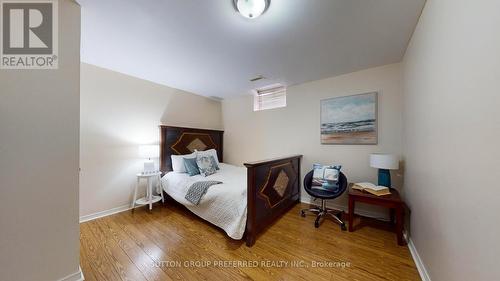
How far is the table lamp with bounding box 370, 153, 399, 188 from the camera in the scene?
7.07ft

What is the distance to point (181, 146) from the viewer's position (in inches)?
139

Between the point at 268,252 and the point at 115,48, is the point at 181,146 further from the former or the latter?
the point at 268,252

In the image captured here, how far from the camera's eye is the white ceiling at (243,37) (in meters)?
1.46

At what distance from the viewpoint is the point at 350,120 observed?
2.73 m

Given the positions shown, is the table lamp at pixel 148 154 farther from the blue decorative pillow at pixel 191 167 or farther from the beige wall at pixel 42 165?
the beige wall at pixel 42 165

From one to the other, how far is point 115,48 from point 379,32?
9.75 feet

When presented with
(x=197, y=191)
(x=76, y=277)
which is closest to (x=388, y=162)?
(x=197, y=191)

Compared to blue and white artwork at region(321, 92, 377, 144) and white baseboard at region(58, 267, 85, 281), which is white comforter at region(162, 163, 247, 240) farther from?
blue and white artwork at region(321, 92, 377, 144)

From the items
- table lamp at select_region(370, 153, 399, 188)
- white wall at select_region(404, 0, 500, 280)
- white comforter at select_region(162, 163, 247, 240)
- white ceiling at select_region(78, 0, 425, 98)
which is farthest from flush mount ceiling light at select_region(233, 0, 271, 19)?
table lamp at select_region(370, 153, 399, 188)

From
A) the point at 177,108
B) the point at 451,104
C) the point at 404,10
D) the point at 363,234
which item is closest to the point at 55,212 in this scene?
the point at 177,108

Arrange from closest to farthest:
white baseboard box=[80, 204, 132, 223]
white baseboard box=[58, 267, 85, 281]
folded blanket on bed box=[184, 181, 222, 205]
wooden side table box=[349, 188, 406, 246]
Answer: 1. white baseboard box=[58, 267, 85, 281]
2. wooden side table box=[349, 188, 406, 246]
3. folded blanket on bed box=[184, 181, 222, 205]
4. white baseboard box=[80, 204, 132, 223]

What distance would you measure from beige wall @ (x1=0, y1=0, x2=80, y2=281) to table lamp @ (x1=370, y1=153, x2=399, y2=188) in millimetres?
3188

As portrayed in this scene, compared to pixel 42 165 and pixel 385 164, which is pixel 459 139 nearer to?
pixel 385 164

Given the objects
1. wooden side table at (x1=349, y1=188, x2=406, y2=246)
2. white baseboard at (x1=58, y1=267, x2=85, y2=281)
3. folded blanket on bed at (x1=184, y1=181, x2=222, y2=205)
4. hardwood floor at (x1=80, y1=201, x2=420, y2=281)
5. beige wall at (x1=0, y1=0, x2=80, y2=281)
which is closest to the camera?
beige wall at (x1=0, y1=0, x2=80, y2=281)
